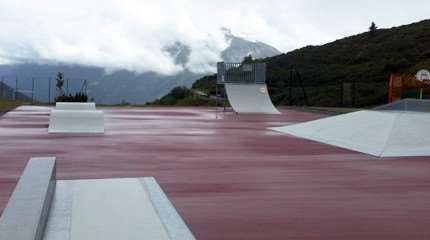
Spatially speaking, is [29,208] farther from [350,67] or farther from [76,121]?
[350,67]

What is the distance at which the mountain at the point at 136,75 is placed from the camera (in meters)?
58.8

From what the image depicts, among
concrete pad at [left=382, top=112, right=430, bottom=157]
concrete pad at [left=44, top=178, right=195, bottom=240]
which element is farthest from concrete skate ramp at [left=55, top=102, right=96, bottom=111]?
concrete pad at [left=44, top=178, right=195, bottom=240]

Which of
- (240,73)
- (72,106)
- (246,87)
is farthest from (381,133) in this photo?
(240,73)

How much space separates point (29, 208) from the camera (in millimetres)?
3322

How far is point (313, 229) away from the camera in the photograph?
13.5 ft

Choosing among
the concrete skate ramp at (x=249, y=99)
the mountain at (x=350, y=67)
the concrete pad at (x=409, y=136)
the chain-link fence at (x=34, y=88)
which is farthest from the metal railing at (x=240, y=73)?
the concrete pad at (x=409, y=136)

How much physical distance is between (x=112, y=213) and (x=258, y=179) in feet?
7.48

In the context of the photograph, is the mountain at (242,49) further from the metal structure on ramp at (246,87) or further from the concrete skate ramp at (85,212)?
the concrete skate ramp at (85,212)

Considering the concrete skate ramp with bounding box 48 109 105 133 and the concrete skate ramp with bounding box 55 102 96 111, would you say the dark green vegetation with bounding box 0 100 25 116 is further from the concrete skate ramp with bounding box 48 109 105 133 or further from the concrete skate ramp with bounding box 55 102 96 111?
the concrete skate ramp with bounding box 48 109 105 133

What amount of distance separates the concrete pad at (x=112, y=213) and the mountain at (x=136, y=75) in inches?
1659

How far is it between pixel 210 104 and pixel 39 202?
27.5 metres

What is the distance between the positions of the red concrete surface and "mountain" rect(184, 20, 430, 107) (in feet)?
66.9

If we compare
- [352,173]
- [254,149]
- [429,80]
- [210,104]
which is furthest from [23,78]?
[352,173]

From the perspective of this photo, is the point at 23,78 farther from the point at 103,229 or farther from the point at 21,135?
the point at 103,229
